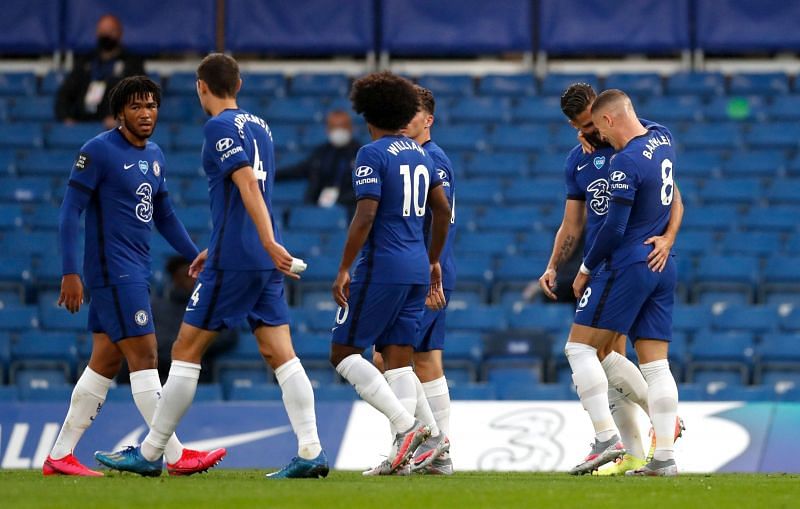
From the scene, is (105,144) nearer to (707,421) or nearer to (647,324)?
(647,324)

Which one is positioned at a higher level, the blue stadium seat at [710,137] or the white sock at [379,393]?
the blue stadium seat at [710,137]

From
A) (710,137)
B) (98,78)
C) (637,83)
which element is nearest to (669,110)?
(710,137)

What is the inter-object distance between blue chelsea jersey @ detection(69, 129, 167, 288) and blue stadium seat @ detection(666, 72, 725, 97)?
1052cm

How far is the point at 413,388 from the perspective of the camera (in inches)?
284

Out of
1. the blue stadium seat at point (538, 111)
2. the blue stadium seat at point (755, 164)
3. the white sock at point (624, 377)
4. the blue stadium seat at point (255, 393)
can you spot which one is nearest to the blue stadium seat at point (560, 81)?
the blue stadium seat at point (538, 111)

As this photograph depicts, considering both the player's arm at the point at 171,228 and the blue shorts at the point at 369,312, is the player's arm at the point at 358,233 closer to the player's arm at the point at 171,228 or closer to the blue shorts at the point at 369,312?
the blue shorts at the point at 369,312

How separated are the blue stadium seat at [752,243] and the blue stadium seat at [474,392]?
363cm

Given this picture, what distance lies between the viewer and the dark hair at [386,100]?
23.1ft

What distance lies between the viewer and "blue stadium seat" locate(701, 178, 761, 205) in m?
14.3

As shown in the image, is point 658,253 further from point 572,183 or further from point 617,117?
point 572,183

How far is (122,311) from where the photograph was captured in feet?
23.1

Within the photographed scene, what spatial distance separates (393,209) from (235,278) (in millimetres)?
877

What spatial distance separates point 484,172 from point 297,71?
13.7 feet

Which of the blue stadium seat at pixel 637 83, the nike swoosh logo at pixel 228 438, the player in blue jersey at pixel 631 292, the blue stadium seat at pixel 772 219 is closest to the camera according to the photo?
the player in blue jersey at pixel 631 292
